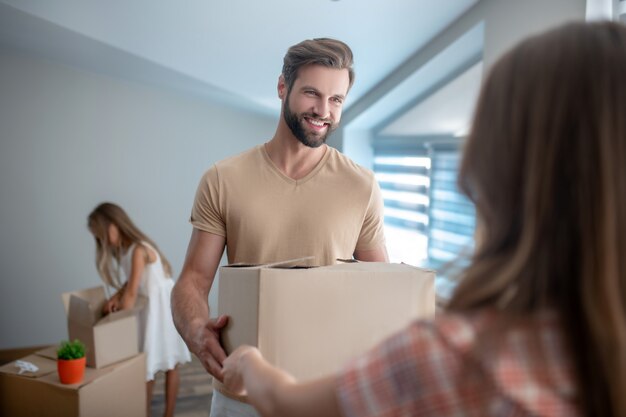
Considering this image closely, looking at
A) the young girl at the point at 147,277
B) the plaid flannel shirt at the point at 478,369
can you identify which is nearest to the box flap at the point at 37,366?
the young girl at the point at 147,277

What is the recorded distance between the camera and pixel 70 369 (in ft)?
7.61

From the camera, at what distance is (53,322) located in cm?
417

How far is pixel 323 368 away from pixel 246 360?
0.53 ft

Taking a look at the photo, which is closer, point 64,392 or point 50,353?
point 64,392

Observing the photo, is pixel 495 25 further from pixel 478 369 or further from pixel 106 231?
pixel 106 231

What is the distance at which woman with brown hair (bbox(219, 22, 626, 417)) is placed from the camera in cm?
53

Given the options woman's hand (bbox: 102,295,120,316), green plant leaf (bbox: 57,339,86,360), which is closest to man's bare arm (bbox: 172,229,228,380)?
green plant leaf (bbox: 57,339,86,360)

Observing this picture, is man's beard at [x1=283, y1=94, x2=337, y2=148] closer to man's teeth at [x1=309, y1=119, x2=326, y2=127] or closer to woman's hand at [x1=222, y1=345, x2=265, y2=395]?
man's teeth at [x1=309, y1=119, x2=326, y2=127]

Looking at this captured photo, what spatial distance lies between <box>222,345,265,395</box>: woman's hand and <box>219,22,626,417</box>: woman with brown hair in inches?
9.9

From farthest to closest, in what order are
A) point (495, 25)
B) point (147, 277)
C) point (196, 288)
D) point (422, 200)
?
point (422, 200) < point (147, 277) < point (495, 25) < point (196, 288)

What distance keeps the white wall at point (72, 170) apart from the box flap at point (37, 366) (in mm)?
1639

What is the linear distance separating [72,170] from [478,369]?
13.5 feet

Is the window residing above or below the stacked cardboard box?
above

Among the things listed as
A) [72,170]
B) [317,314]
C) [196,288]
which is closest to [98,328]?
[196,288]
